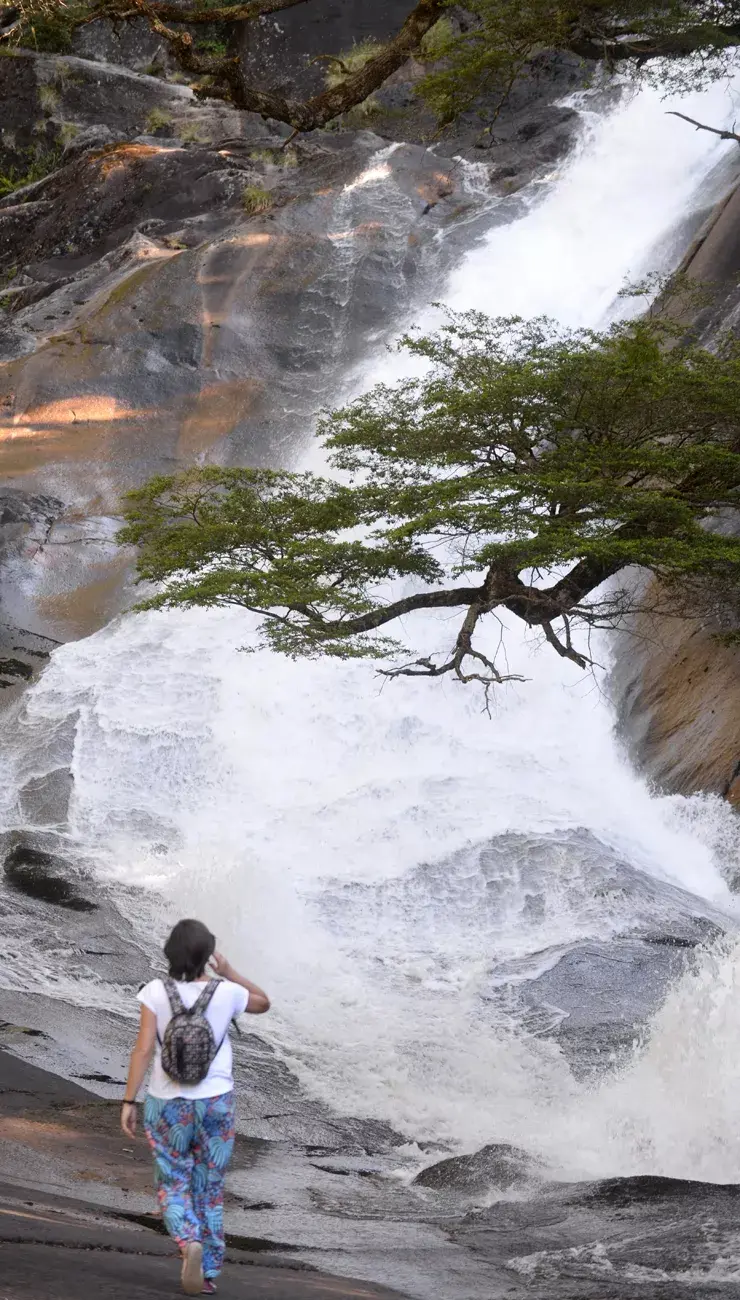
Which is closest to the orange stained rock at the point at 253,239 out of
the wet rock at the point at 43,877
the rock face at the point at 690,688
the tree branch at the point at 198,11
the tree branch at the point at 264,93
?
the tree branch at the point at 198,11

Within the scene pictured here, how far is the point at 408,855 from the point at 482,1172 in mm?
5322

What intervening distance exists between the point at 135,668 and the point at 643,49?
987 cm

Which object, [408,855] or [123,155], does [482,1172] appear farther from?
[123,155]

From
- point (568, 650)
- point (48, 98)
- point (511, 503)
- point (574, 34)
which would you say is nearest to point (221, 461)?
point (574, 34)

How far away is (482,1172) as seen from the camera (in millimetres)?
6805

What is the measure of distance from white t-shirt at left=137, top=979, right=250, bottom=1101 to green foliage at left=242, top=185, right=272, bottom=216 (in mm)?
20016

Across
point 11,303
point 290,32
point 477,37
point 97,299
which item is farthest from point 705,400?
point 290,32

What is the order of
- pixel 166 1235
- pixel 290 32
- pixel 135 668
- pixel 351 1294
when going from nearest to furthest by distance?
pixel 351 1294
pixel 166 1235
pixel 135 668
pixel 290 32

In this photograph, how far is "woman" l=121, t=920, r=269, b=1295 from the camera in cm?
391

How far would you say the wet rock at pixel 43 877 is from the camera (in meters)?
11.1

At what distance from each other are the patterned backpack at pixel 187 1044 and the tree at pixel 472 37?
35.4 feet

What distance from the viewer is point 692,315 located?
15938 millimetres

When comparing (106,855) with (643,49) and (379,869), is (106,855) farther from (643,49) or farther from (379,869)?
(643,49)

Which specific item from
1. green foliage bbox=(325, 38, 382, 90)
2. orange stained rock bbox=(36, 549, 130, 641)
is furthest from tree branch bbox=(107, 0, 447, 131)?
green foliage bbox=(325, 38, 382, 90)
